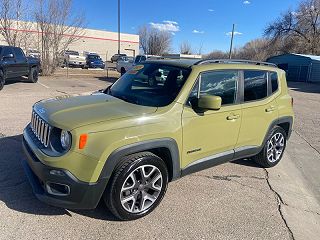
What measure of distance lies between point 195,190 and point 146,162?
1.14 m

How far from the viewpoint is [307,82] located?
30.5 metres

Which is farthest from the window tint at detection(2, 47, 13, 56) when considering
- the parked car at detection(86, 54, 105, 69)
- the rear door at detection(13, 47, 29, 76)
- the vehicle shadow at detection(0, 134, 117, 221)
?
the parked car at detection(86, 54, 105, 69)

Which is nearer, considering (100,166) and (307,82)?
(100,166)

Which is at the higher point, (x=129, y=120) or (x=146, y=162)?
(x=129, y=120)

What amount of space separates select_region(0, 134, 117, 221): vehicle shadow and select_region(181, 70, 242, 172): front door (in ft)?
3.94

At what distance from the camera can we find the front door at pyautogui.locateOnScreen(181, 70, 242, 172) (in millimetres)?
3633

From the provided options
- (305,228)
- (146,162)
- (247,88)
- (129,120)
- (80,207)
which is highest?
(247,88)

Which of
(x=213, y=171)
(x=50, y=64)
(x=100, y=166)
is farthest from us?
(x=50, y=64)

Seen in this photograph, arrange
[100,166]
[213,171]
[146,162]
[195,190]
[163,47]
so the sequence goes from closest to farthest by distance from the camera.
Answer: [100,166], [146,162], [195,190], [213,171], [163,47]

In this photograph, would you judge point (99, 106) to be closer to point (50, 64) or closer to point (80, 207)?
point (80, 207)

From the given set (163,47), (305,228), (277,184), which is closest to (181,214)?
(305,228)

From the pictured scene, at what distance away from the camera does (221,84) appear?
4055 millimetres

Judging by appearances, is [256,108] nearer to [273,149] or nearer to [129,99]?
[273,149]

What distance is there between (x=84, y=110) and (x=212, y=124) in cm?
162
